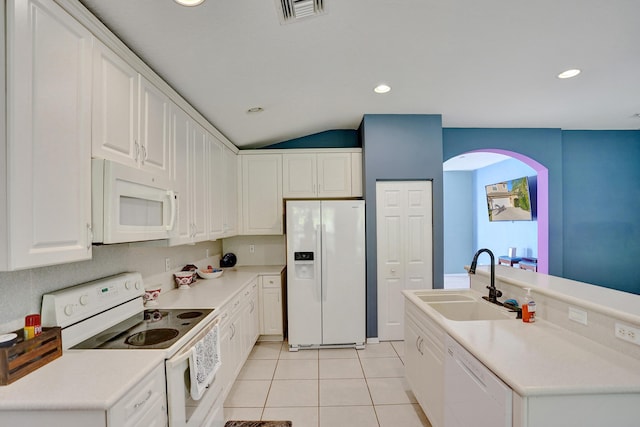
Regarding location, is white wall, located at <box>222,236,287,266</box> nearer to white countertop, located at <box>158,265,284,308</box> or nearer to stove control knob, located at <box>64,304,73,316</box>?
white countertop, located at <box>158,265,284,308</box>

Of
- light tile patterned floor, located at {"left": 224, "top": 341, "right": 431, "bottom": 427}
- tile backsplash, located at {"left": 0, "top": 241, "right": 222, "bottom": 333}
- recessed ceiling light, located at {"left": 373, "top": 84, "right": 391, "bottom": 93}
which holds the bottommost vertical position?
light tile patterned floor, located at {"left": 224, "top": 341, "right": 431, "bottom": 427}

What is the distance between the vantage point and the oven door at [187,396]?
4.66 feet

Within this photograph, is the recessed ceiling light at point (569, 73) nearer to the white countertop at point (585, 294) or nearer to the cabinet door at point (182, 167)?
the white countertop at point (585, 294)

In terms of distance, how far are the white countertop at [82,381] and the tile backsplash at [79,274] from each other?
0.27m

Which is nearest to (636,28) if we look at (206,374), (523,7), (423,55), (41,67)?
(523,7)

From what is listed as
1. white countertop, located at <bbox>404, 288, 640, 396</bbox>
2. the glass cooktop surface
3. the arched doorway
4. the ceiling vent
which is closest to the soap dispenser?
white countertop, located at <bbox>404, 288, 640, 396</bbox>

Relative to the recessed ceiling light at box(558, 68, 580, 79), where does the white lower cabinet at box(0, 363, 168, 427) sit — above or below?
below

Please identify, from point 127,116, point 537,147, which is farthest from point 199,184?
point 537,147

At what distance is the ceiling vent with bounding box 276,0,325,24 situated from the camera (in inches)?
62.7

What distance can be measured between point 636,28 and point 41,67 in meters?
3.32

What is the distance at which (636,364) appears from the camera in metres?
1.25

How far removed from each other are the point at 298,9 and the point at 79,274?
191 cm

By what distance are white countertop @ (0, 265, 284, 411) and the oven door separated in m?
0.09

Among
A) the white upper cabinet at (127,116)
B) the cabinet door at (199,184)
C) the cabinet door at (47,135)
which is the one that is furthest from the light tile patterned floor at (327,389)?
the white upper cabinet at (127,116)
